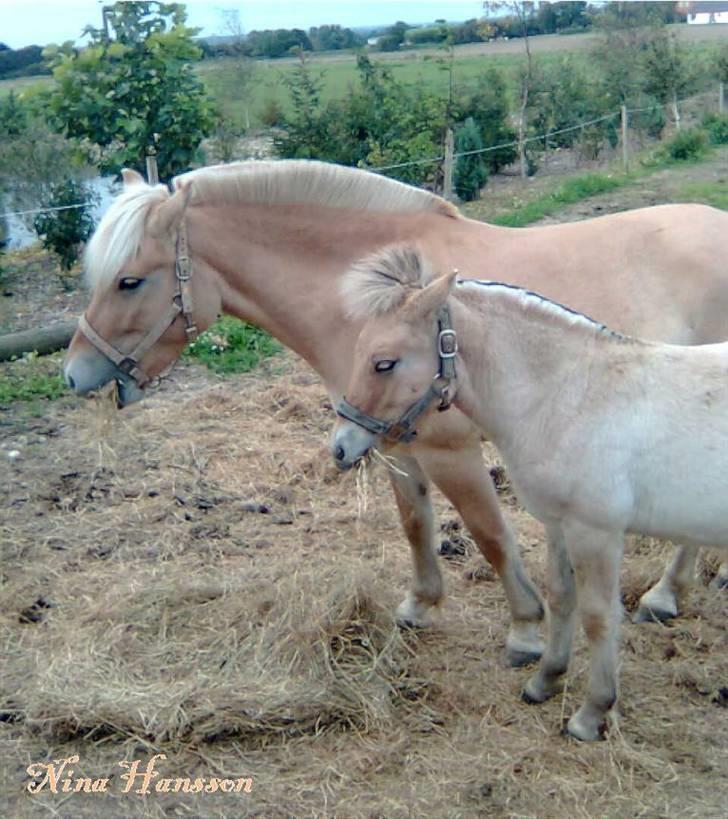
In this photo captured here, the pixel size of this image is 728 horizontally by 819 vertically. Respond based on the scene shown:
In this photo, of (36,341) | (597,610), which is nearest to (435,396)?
(597,610)

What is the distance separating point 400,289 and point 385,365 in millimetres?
227

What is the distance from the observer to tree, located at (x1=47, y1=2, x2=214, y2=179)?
8016mm

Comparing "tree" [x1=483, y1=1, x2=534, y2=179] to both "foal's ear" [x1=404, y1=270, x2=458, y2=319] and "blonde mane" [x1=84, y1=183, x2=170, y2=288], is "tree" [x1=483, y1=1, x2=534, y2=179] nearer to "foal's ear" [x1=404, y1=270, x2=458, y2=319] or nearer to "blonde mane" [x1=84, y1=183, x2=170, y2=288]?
"blonde mane" [x1=84, y1=183, x2=170, y2=288]

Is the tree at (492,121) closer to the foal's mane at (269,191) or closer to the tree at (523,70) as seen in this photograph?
the tree at (523,70)

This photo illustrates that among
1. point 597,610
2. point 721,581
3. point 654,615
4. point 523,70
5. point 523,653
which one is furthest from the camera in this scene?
point 523,70

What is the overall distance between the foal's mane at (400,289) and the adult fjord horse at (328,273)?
573 millimetres

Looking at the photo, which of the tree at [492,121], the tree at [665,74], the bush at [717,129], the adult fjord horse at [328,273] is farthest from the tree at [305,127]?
the adult fjord horse at [328,273]

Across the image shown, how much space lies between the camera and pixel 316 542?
15.3 feet

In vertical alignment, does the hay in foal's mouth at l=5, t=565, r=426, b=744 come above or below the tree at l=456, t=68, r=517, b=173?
below

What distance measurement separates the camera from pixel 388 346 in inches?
111

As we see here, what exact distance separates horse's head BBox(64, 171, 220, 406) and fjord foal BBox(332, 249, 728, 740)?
877mm

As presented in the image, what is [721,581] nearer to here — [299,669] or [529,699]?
[529,699]

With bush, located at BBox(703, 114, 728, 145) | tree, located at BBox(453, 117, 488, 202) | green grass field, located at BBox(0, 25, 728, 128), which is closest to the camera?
tree, located at BBox(453, 117, 488, 202)
